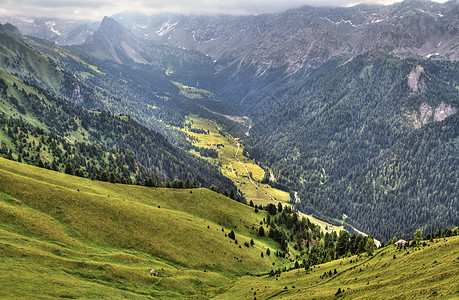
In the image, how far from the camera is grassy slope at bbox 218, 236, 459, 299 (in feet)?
199

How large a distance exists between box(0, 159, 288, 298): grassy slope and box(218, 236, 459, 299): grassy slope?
18.1 metres

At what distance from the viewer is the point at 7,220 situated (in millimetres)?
93438

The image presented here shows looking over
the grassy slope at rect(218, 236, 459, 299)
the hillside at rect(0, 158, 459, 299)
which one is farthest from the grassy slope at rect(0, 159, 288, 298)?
the grassy slope at rect(218, 236, 459, 299)

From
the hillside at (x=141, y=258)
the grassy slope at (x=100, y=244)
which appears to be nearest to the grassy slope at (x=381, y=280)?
the hillside at (x=141, y=258)

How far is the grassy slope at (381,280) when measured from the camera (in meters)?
60.7

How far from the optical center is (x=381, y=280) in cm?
7456

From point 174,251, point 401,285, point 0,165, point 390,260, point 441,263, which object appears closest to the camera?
point 401,285

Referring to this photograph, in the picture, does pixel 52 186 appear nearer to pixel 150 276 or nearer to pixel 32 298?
pixel 150 276

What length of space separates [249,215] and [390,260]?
106520 millimetres


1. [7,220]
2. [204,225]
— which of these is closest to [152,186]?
[204,225]

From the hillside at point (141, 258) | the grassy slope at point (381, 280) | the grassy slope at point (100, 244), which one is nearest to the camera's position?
the grassy slope at point (381, 280)

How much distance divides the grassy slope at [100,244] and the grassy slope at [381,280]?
711 inches

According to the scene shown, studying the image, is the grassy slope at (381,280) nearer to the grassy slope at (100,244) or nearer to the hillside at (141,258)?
the hillside at (141,258)

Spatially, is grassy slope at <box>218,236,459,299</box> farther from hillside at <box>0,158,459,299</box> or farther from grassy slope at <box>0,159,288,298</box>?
grassy slope at <box>0,159,288,298</box>
